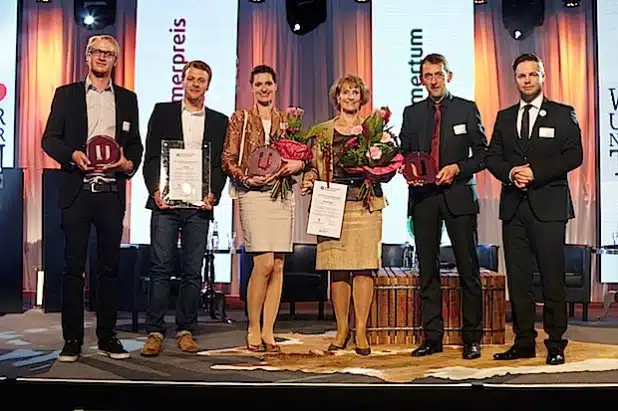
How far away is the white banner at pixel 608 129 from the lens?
24.1ft

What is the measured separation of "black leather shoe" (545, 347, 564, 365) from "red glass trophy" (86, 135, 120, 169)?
2.58 m

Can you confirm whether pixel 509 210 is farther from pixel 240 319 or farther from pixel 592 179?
pixel 592 179

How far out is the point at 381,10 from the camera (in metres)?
7.59

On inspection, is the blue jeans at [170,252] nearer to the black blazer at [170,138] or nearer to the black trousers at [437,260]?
the black blazer at [170,138]

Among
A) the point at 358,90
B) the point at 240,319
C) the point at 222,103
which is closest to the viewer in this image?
the point at 358,90

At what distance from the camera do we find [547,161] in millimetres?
3916

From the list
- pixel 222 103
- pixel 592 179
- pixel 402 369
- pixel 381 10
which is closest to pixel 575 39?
pixel 592 179

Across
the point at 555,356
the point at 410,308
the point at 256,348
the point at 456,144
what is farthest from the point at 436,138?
the point at 256,348

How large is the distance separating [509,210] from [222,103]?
13.3 feet

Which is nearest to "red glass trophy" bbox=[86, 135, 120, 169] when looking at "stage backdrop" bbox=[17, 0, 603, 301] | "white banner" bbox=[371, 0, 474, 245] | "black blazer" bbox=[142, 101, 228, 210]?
"black blazer" bbox=[142, 101, 228, 210]

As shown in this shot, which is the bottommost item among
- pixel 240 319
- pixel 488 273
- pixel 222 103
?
pixel 240 319

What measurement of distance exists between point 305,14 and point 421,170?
13.2 feet

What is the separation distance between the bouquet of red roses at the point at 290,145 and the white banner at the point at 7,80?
4534 mm

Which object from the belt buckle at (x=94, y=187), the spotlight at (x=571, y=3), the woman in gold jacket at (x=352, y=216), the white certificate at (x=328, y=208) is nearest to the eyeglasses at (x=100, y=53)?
the belt buckle at (x=94, y=187)
